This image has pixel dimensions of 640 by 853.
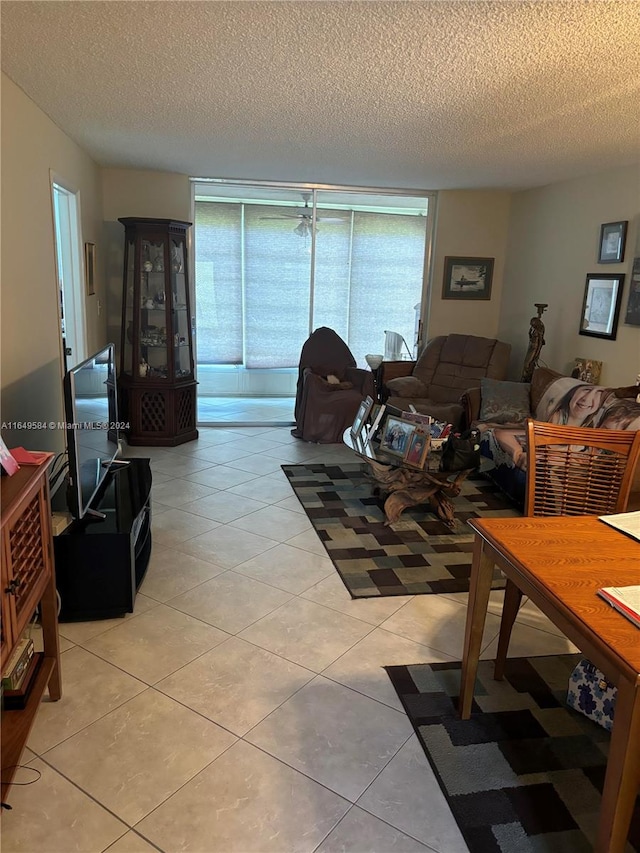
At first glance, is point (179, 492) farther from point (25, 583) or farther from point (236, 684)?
point (25, 583)

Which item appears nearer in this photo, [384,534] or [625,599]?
[625,599]

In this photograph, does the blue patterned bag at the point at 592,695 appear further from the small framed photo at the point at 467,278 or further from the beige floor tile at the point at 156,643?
the small framed photo at the point at 467,278

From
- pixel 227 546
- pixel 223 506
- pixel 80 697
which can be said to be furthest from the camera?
pixel 223 506

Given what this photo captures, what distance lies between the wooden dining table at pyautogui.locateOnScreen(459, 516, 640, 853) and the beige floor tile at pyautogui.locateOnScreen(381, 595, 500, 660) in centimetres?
46

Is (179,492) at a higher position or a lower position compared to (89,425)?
lower

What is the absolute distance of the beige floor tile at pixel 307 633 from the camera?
2326mm

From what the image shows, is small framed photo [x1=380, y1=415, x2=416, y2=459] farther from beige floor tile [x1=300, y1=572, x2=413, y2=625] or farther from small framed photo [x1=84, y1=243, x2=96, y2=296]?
small framed photo [x1=84, y1=243, x2=96, y2=296]

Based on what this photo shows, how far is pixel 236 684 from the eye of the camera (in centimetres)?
214

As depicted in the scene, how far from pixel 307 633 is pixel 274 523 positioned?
116cm

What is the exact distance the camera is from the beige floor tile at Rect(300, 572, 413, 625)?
2.63m

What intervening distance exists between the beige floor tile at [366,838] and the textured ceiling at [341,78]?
252 centimetres

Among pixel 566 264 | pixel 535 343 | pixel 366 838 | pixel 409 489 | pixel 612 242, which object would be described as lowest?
pixel 366 838

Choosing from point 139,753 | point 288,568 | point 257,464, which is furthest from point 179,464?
point 139,753

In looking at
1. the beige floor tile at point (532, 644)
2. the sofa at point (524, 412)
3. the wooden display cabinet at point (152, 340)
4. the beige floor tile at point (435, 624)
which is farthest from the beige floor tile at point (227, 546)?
the wooden display cabinet at point (152, 340)
